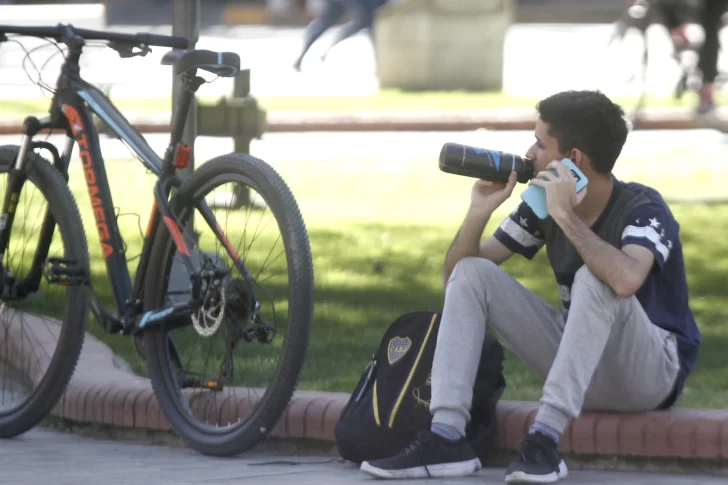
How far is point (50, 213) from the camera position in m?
4.74

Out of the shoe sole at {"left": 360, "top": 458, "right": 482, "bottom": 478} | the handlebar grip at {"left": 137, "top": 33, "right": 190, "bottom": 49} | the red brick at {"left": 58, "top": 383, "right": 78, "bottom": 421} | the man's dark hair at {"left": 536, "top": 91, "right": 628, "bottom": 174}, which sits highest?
the handlebar grip at {"left": 137, "top": 33, "right": 190, "bottom": 49}

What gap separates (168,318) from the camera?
14.1 ft

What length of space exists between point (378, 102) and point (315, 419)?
11737 mm

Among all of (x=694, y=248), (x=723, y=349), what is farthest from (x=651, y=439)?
(x=694, y=248)

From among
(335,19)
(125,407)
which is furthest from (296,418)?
(335,19)

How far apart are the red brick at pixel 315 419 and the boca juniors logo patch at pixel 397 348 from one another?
12.1 inches

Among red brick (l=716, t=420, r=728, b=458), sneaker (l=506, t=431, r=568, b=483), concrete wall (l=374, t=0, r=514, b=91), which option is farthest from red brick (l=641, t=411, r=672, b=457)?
concrete wall (l=374, t=0, r=514, b=91)

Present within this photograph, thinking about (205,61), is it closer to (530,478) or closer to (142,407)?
(142,407)

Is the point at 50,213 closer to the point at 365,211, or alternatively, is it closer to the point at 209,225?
the point at 209,225

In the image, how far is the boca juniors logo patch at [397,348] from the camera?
4047 mm

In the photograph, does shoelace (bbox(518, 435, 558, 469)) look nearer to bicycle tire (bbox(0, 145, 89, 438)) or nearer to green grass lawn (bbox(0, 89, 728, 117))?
bicycle tire (bbox(0, 145, 89, 438))

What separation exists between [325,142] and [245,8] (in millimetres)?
15866

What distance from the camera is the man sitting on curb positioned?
3.69m

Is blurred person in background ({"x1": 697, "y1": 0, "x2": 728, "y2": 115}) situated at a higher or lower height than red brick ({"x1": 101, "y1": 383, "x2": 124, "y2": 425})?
higher
